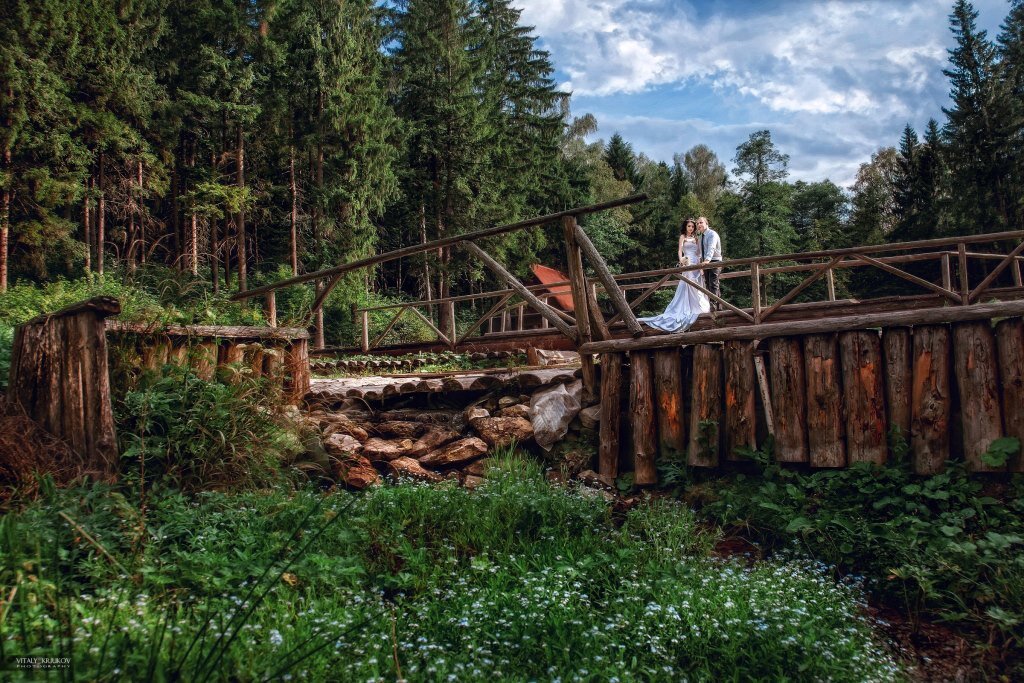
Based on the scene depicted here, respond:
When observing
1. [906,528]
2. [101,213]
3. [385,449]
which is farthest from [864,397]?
[101,213]

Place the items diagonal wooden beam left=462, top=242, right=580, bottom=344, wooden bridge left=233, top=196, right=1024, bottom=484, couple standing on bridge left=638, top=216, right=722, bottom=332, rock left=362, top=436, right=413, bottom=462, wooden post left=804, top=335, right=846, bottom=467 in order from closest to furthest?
wooden bridge left=233, top=196, right=1024, bottom=484 → wooden post left=804, top=335, right=846, bottom=467 → rock left=362, top=436, right=413, bottom=462 → diagonal wooden beam left=462, top=242, right=580, bottom=344 → couple standing on bridge left=638, top=216, right=722, bottom=332

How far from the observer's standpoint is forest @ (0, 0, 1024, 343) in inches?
640

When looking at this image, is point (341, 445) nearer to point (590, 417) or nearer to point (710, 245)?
point (590, 417)

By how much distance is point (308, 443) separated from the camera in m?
5.77

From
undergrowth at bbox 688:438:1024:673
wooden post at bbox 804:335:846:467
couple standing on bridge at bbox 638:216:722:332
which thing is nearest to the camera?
undergrowth at bbox 688:438:1024:673

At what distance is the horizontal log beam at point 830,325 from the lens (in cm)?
485

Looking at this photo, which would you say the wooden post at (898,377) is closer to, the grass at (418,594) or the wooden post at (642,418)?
the grass at (418,594)

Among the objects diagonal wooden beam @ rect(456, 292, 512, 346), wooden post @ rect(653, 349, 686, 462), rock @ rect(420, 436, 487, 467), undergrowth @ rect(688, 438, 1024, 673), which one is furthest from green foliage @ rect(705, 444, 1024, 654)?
diagonal wooden beam @ rect(456, 292, 512, 346)

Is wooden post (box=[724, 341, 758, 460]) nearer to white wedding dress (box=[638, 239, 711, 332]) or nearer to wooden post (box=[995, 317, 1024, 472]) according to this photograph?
wooden post (box=[995, 317, 1024, 472])

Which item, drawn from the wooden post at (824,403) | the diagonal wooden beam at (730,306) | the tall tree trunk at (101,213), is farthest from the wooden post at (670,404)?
the tall tree trunk at (101,213)

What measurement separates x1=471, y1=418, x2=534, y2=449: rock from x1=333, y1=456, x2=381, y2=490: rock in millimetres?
1122

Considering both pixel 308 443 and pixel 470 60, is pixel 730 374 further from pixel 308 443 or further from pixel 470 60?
pixel 470 60

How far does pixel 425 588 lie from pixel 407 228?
75.0ft

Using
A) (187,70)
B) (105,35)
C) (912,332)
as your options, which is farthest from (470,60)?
(912,332)
